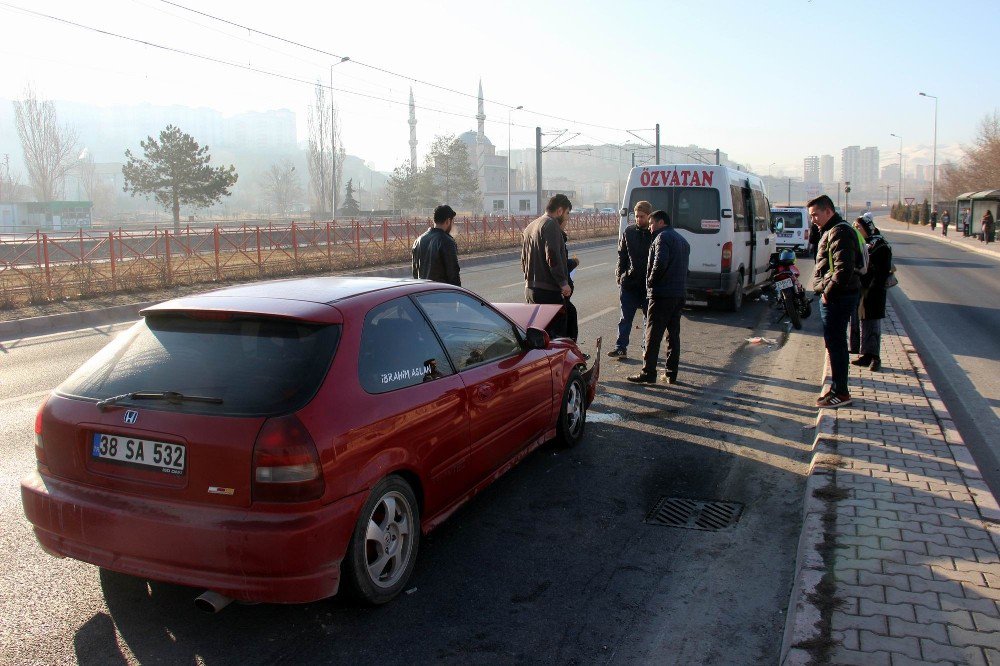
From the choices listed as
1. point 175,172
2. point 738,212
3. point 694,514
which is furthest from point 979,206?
point 175,172

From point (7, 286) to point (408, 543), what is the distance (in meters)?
15.9

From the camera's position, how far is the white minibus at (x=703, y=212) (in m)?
13.0

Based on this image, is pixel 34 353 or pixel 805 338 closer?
pixel 34 353

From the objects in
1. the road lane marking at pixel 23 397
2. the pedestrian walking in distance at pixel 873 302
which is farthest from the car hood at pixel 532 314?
the road lane marking at pixel 23 397

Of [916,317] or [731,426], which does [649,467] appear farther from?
[916,317]

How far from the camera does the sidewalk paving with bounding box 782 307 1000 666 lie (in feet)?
10.3

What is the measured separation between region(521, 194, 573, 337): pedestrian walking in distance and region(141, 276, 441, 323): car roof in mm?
3703

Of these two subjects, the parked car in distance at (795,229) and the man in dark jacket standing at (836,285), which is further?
the parked car in distance at (795,229)

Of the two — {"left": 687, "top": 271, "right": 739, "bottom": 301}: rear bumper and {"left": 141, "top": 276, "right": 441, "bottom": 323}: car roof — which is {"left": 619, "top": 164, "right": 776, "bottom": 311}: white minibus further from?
{"left": 141, "top": 276, "right": 441, "bottom": 323}: car roof

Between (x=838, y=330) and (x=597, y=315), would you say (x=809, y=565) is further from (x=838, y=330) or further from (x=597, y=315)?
(x=597, y=315)

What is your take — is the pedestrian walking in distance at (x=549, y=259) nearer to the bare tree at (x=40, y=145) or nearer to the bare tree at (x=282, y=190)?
the bare tree at (x=40, y=145)

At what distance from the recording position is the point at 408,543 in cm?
382

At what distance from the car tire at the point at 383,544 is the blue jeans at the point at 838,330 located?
4616 millimetres

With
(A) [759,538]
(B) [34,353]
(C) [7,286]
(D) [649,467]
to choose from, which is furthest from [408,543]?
(C) [7,286]
